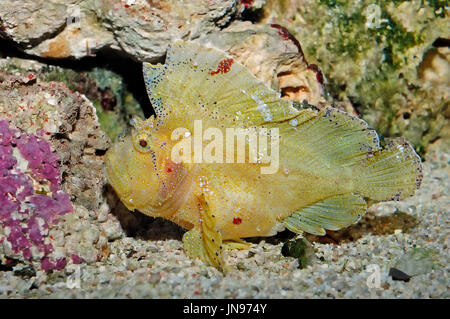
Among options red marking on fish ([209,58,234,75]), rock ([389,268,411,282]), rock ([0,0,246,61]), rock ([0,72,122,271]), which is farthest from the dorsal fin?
rock ([389,268,411,282])

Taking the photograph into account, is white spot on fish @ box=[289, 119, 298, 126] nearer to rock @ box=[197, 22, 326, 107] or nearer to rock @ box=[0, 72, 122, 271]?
rock @ box=[197, 22, 326, 107]

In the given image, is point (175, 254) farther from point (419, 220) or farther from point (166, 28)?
point (419, 220)

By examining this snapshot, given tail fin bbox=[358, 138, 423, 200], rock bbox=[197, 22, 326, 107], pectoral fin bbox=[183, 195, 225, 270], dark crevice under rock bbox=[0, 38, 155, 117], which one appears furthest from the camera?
dark crevice under rock bbox=[0, 38, 155, 117]

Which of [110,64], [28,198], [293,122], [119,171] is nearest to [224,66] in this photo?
[293,122]

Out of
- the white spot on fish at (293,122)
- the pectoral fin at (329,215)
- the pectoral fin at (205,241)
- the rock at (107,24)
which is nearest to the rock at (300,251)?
the pectoral fin at (329,215)

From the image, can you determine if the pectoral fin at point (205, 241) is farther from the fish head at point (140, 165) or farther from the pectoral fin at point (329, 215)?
the pectoral fin at point (329, 215)

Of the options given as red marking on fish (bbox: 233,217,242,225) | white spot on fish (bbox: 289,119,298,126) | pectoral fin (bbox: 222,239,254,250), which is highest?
white spot on fish (bbox: 289,119,298,126)
